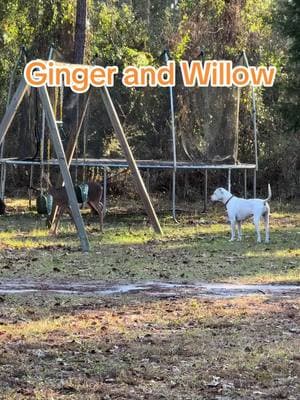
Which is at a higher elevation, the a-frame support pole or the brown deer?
the a-frame support pole

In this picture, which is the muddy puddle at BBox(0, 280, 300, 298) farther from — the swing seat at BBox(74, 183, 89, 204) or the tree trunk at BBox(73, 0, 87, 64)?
the tree trunk at BBox(73, 0, 87, 64)

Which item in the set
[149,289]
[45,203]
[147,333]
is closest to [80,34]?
[45,203]

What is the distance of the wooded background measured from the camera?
1986 cm

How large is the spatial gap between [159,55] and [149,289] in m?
16.1

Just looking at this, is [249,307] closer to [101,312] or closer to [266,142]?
[101,312]

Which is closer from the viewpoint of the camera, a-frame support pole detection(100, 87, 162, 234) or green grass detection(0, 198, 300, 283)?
green grass detection(0, 198, 300, 283)

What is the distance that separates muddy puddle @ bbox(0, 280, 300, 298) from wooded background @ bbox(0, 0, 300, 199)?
32.4 ft

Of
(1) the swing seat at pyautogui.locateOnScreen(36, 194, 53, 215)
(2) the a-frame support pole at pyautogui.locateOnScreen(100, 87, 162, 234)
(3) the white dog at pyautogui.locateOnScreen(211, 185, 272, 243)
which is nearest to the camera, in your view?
(3) the white dog at pyautogui.locateOnScreen(211, 185, 272, 243)

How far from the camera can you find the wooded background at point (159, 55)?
19.9 metres

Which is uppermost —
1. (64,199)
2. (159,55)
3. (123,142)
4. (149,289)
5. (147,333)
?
(159,55)

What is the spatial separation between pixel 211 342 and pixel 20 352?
1.63 metres

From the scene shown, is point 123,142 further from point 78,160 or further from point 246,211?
point 78,160
